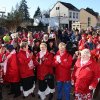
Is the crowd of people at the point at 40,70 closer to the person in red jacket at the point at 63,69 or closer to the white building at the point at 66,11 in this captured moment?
the person in red jacket at the point at 63,69

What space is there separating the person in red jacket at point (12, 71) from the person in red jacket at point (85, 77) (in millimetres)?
2854

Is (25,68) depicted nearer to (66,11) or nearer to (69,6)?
(66,11)

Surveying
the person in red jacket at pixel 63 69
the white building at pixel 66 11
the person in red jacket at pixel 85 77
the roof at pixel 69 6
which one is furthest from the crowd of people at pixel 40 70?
the roof at pixel 69 6

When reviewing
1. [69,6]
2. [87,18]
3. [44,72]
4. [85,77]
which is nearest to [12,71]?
[44,72]

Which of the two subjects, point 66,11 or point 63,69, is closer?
→ point 63,69

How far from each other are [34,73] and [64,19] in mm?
72984

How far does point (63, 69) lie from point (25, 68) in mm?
1198

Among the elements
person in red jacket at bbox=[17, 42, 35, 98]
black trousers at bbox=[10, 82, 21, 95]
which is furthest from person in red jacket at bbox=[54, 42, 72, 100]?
black trousers at bbox=[10, 82, 21, 95]

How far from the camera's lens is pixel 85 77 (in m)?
6.50

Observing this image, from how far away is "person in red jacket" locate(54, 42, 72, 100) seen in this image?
26.6 ft

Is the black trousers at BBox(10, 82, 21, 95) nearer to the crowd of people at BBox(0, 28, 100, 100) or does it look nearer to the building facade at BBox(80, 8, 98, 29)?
the crowd of people at BBox(0, 28, 100, 100)

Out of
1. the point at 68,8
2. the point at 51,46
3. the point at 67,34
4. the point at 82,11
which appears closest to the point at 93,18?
the point at 82,11

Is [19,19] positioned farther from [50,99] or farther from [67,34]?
[50,99]

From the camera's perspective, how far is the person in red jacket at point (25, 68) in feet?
28.4
